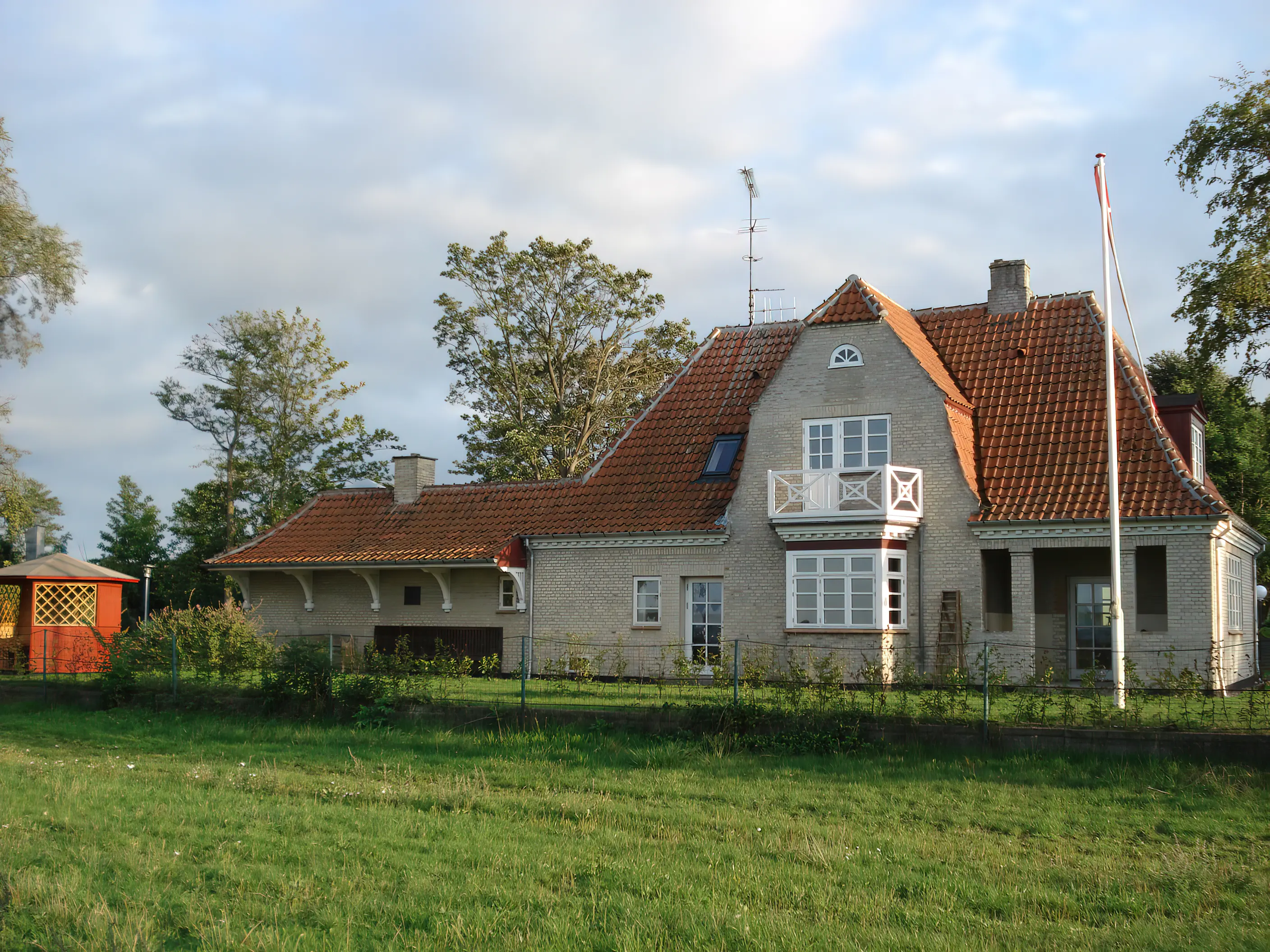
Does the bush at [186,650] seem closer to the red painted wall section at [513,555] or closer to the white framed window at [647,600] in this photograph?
the red painted wall section at [513,555]

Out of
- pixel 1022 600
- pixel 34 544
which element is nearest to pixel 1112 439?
pixel 1022 600

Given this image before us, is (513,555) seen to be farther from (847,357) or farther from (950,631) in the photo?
(950,631)

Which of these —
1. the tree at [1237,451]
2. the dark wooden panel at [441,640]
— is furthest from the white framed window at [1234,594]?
the dark wooden panel at [441,640]

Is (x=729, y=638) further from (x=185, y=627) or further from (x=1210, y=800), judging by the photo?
(x=1210, y=800)

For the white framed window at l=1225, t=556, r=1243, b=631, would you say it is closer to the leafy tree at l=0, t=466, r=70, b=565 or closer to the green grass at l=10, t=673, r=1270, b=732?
the green grass at l=10, t=673, r=1270, b=732

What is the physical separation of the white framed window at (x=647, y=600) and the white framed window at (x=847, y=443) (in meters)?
4.34

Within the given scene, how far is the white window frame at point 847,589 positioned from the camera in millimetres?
22844

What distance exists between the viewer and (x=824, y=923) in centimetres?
798

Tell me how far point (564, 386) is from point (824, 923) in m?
35.8

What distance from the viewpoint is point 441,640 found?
2781 centimetres

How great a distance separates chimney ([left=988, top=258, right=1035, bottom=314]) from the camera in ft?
86.6

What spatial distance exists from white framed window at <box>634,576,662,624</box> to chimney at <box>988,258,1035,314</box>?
9953 millimetres

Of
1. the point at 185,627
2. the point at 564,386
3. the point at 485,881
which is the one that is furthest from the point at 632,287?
the point at 485,881

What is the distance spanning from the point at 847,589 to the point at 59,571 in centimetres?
1916
